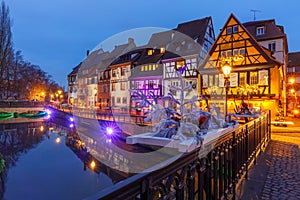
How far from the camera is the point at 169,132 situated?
303 inches

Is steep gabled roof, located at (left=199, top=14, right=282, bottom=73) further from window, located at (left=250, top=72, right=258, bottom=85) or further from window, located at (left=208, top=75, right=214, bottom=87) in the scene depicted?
window, located at (left=208, top=75, right=214, bottom=87)

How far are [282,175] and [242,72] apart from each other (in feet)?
54.6

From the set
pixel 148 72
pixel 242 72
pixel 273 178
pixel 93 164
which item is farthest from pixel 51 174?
pixel 148 72

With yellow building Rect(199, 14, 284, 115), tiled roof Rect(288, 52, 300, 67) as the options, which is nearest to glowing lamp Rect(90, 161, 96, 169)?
yellow building Rect(199, 14, 284, 115)

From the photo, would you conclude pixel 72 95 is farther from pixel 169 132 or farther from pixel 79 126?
pixel 169 132

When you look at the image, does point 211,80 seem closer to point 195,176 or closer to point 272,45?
point 272,45

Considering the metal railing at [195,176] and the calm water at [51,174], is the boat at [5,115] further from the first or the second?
the metal railing at [195,176]

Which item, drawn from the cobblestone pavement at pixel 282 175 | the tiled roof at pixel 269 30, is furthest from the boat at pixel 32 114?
the cobblestone pavement at pixel 282 175

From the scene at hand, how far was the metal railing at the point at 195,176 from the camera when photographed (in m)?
1.10

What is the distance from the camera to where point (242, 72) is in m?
19.4

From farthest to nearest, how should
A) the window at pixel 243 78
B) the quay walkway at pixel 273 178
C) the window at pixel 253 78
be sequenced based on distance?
the window at pixel 243 78
the window at pixel 253 78
the quay walkway at pixel 273 178

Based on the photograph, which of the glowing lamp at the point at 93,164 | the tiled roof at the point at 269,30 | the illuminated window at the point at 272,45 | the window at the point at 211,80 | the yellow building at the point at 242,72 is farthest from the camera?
the illuminated window at the point at 272,45

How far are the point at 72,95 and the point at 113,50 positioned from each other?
1607cm

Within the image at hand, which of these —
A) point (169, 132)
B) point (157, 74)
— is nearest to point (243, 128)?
point (169, 132)
